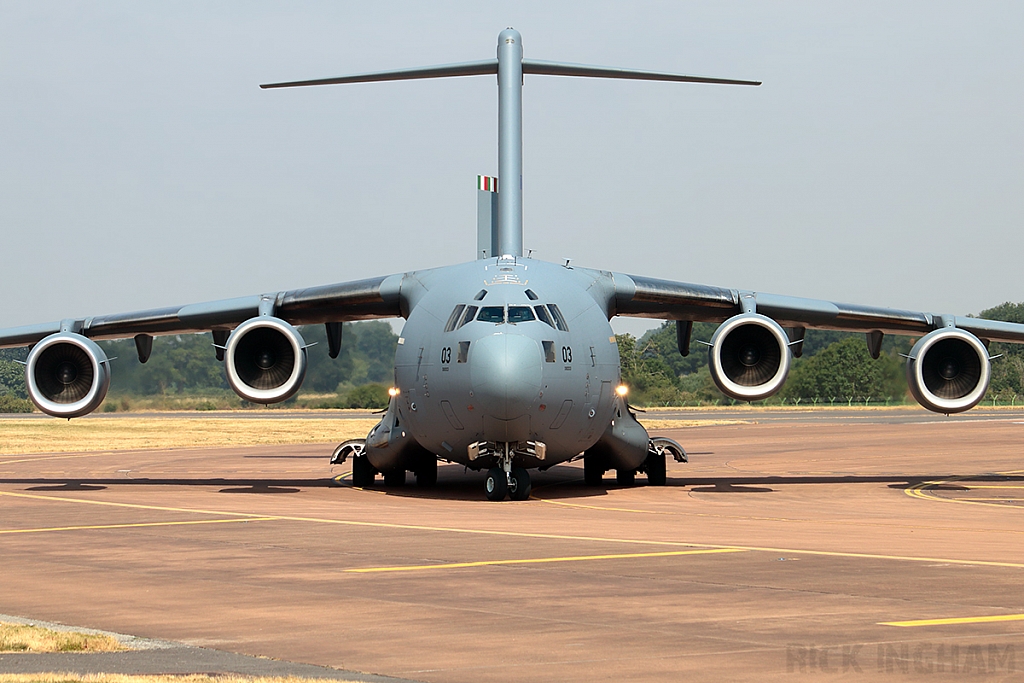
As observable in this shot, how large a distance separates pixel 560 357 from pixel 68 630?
34.1ft

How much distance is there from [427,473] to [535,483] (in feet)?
6.44

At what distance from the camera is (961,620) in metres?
7.64

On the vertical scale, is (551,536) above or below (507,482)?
below

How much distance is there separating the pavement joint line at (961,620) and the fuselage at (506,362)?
9386mm

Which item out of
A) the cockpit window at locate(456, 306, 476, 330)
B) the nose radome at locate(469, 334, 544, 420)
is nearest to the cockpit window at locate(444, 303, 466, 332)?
the cockpit window at locate(456, 306, 476, 330)

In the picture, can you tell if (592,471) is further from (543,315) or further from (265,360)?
(265,360)

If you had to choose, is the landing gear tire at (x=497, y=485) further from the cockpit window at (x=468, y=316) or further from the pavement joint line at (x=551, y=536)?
the pavement joint line at (x=551, y=536)

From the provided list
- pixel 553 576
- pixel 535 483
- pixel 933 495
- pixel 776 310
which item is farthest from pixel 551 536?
pixel 776 310

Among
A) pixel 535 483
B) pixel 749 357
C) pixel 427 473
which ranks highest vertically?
pixel 749 357

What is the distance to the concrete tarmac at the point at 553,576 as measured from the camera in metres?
6.84

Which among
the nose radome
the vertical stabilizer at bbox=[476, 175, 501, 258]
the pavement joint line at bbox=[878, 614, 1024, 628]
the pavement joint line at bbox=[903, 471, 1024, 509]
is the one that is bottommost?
the pavement joint line at bbox=[903, 471, 1024, 509]

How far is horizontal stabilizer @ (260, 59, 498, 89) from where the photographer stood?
2084 centimetres

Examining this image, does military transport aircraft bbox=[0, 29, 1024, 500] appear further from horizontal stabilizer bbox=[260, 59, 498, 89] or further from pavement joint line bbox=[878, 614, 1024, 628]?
pavement joint line bbox=[878, 614, 1024, 628]

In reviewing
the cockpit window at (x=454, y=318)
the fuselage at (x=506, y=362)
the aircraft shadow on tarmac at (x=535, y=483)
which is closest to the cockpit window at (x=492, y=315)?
the fuselage at (x=506, y=362)
